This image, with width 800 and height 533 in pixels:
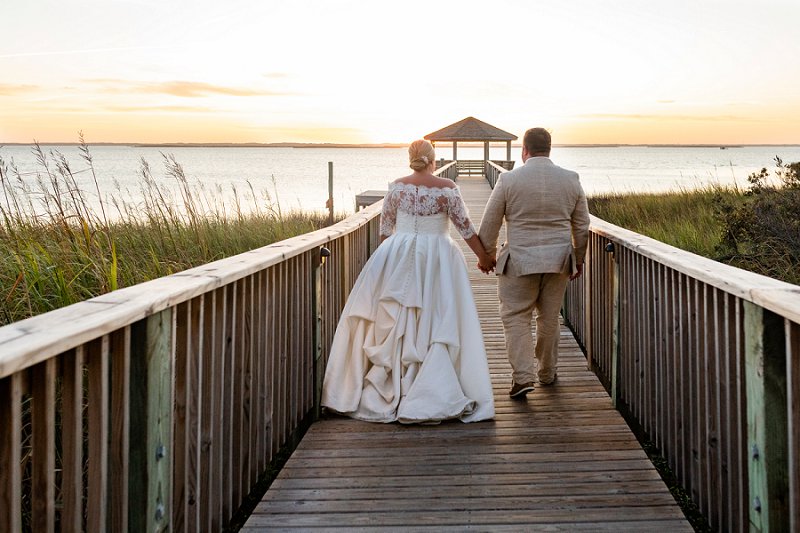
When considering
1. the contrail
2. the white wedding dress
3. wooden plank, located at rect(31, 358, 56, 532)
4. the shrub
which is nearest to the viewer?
wooden plank, located at rect(31, 358, 56, 532)

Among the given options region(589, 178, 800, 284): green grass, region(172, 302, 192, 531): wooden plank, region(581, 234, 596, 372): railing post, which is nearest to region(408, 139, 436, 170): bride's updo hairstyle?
region(581, 234, 596, 372): railing post

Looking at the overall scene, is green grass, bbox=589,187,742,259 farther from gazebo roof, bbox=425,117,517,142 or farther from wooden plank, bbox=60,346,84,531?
gazebo roof, bbox=425,117,517,142

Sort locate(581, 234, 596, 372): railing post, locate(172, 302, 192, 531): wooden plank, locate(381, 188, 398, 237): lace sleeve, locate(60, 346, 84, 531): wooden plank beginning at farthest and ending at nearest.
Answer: locate(581, 234, 596, 372): railing post
locate(381, 188, 398, 237): lace sleeve
locate(172, 302, 192, 531): wooden plank
locate(60, 346, 84, 531): wooden plank

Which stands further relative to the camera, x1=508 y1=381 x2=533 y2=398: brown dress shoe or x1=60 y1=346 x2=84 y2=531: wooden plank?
x1=508 y1=381 x2=533 y2=398: brown dress shoe

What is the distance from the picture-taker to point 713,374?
3.13 metres

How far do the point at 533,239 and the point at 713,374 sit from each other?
1.95 metres

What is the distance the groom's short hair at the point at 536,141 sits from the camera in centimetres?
495

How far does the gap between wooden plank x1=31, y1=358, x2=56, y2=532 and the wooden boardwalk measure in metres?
1.54

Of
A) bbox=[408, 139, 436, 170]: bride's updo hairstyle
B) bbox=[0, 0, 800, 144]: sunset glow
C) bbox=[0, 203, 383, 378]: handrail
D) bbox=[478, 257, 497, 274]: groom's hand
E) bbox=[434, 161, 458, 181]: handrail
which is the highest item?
bbox=[0, 0, 800, 144]: sunset glow

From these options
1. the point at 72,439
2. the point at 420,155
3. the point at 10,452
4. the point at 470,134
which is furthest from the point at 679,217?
the point at 470,134

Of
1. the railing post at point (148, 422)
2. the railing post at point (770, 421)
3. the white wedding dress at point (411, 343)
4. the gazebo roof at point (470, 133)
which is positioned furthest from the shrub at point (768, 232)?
the gazebo roof at point (470, 133)

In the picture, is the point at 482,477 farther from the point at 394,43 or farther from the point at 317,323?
the point at 394,43

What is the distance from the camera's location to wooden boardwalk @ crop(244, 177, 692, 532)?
323 centimetres

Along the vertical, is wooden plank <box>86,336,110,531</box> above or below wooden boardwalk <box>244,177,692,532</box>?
above
